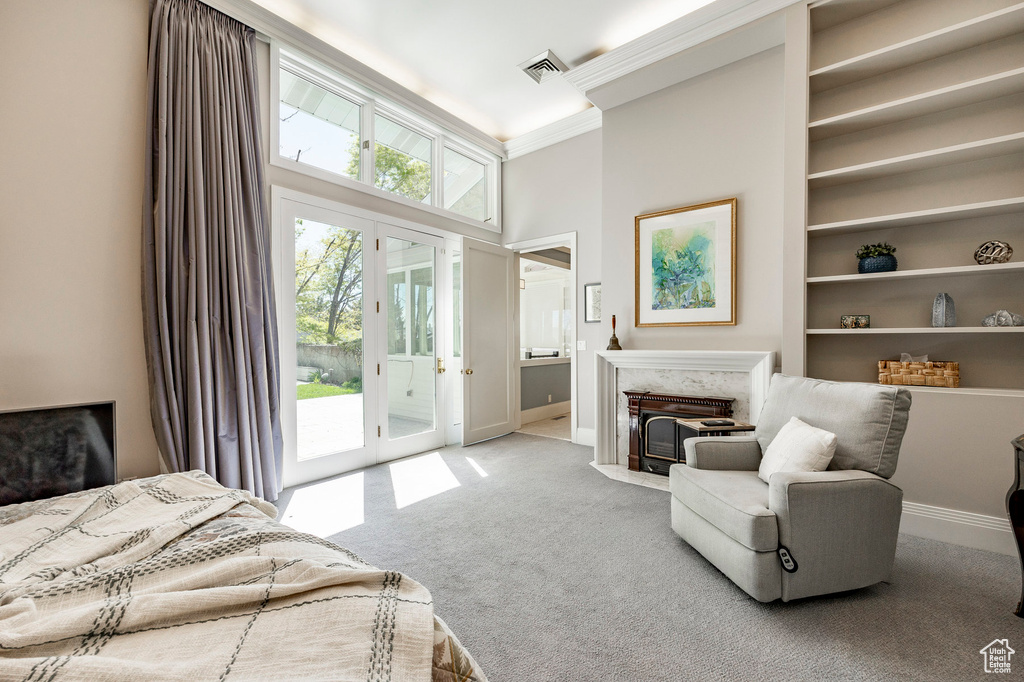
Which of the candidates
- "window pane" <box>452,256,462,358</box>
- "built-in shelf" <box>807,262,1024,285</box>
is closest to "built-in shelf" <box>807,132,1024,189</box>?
"built-in shelf" <box>807,262,1024,285</box>

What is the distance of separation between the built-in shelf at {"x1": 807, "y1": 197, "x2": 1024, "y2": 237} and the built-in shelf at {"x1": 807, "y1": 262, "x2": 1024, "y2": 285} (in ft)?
1.02

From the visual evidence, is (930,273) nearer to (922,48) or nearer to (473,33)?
(922,48)

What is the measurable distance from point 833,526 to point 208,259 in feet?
12.2

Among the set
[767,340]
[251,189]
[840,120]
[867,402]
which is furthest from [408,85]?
[867,402]

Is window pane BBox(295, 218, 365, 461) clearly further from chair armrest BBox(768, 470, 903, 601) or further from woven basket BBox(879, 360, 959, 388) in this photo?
woven basket BBox(879, 360, 959, 388)

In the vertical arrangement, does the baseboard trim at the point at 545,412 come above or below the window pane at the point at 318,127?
below

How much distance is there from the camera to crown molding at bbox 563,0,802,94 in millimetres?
3061

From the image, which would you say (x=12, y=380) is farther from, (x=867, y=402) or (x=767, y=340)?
(x=767, y=340)

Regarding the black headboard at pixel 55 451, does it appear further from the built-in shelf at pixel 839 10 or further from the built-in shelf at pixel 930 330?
the built-in shelf at pixel 839 10

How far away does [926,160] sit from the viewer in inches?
104

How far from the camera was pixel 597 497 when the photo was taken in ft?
10.6

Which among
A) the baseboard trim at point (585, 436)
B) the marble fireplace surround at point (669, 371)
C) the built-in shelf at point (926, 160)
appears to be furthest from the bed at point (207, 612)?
the baseboard trim at point (585, 436)

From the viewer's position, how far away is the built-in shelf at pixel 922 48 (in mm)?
2416

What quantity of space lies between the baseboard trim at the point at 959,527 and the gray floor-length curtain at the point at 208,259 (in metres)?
4.10
